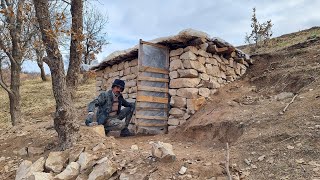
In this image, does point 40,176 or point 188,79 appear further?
point 188,79

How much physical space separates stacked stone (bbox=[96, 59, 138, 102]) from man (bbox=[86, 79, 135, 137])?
30.4 inches

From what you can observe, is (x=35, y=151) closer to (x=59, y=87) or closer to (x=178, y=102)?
(x=59, y=87)

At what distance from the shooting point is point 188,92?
6.77m

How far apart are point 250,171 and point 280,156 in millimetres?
468

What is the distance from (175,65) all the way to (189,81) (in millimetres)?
525

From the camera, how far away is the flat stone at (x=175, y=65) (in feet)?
22.7

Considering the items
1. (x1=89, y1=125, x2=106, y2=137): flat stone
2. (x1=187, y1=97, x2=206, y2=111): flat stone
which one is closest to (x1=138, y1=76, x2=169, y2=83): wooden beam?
(x1=187, y1=97, x2=206, y2=111): flat stone

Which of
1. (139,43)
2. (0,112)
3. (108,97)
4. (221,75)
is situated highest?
(139,43)

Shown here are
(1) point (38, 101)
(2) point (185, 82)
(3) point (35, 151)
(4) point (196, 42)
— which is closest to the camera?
(3) point (35, 151)

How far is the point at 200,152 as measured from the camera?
15.6 feet

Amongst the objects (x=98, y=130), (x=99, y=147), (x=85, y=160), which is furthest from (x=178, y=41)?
(x=85, y=160)

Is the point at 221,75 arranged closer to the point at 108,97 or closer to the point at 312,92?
the point at 312,92

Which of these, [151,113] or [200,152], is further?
[151,113]

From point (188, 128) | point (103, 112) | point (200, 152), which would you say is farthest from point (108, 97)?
point (200, 152)
